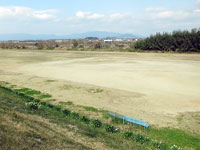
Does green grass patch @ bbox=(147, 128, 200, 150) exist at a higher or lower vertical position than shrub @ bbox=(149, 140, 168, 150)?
lower

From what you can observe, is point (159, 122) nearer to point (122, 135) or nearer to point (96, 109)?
point (122, 135)

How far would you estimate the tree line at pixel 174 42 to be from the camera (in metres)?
51.4

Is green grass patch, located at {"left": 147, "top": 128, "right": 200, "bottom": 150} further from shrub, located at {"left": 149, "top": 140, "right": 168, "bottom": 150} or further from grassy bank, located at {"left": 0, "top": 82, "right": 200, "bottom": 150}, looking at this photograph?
shrub, located at {"left": 149, "top": 140, "right": 168, "bottom": 150}

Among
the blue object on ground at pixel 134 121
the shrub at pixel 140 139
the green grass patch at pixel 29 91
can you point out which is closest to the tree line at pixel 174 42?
the green grass patch at pixel 29 91

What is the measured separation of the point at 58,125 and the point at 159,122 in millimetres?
5375

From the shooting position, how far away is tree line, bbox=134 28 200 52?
51.4m

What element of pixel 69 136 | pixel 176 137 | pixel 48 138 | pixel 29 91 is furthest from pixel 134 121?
pixel 29 91

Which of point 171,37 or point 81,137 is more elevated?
point 171,37

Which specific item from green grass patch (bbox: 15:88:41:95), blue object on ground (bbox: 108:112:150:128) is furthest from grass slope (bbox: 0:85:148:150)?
green grass patch (bbox: 15:88:41:95)

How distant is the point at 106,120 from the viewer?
1078 centimetres

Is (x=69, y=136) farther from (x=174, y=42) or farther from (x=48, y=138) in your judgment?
(x=174, y=42)

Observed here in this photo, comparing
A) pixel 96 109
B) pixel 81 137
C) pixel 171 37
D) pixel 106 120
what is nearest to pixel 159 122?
pixel 106 120

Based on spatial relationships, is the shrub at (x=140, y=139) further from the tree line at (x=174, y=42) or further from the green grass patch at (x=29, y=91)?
the tree line at (x=174, y=42)

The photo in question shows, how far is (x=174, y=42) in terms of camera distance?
5481 cm
